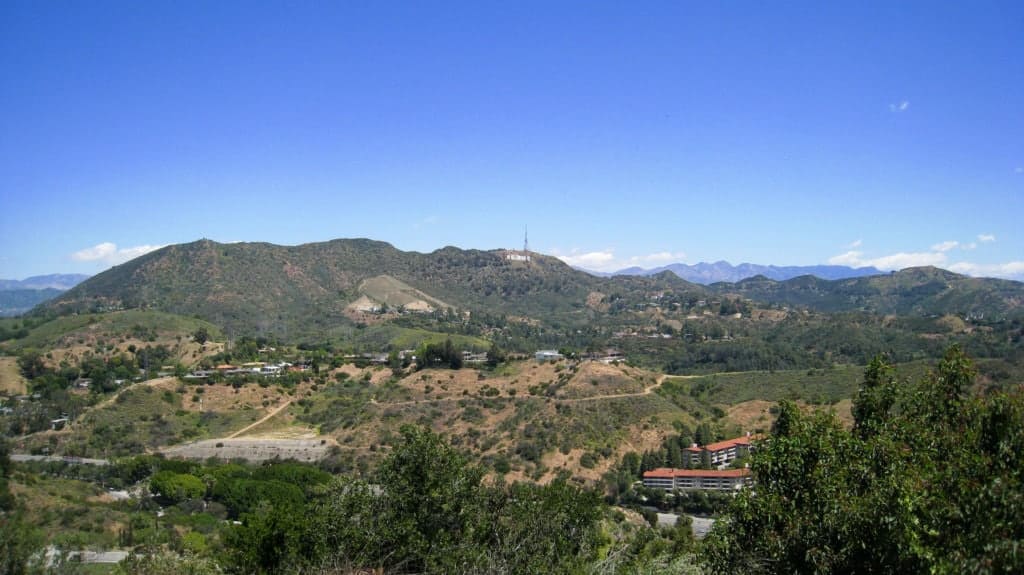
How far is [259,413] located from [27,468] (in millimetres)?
20145

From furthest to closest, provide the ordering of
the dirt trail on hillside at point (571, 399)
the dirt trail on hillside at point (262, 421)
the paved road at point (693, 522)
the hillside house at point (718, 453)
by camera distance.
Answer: the dirt trail on hillside at point (262, 421) → the dirt trail on hillside at point (571, 399) → the hillside house at point (718, 453) → the paved road at point (693, 522)

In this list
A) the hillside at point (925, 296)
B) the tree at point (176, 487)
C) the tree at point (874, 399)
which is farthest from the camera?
the hillside at point (925, 296)

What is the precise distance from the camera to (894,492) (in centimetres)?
671

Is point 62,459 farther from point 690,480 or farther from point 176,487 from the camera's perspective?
point 690,480

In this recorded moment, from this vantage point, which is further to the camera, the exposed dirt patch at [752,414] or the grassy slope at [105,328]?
the grassy slope at [105,328]

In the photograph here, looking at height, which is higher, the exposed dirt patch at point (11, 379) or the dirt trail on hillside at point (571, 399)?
the exposed dirt patch at point (11, 379)

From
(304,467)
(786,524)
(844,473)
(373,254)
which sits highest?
(373,254)

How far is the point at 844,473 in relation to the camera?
759cm

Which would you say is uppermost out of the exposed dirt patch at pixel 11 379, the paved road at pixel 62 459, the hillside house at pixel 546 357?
the exposed dirt patch at pixel 11 379

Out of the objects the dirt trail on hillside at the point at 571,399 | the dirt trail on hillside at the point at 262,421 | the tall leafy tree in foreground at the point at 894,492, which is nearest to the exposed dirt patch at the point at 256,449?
the dirt trail on hillside at the point at 262,421

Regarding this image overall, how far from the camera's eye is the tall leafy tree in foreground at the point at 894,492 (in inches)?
231

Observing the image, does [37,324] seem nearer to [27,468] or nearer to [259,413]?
[259,413]

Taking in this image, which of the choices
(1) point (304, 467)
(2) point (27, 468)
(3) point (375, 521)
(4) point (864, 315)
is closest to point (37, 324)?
(2) point (27, 468)

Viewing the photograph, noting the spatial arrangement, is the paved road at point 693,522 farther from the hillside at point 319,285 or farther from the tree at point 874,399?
the hillside at point 319,285
